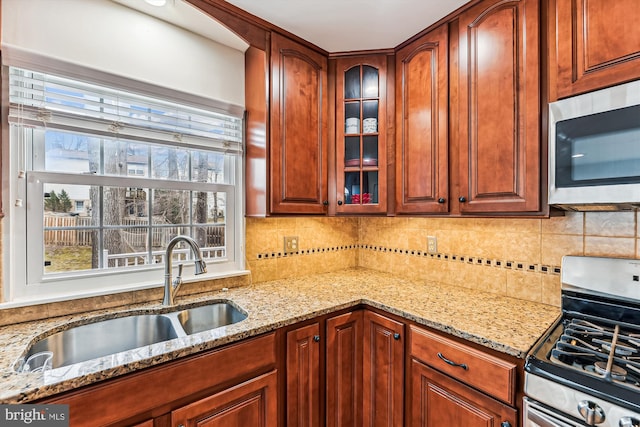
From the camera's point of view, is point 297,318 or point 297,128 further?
point 297,128

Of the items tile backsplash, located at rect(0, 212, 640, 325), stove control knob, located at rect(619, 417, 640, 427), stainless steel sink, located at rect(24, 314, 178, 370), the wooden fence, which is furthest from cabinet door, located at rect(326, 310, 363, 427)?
stove control knob, located at rect(619, 417, 640, 427)

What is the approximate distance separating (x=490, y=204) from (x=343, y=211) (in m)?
0.80

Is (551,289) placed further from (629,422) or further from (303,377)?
(303,377)

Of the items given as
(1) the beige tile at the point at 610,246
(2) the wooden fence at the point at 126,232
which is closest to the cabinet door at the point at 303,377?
(2) the wooden fence at the point at 126,232

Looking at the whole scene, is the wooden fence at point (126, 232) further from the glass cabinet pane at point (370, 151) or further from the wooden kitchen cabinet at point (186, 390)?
the glass cabinet pane at point (370, 151)

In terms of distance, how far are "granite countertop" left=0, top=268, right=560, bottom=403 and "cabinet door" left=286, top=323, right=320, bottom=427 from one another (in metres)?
0.09

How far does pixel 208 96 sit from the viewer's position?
1.66 metres

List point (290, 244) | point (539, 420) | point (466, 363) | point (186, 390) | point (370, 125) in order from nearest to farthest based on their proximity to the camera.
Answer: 1. point (539, 420)
2. point (186, 390)
3. point (466, 363)
4. point (370, 125)
5. point (290, 244)

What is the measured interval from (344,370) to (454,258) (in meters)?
0.90

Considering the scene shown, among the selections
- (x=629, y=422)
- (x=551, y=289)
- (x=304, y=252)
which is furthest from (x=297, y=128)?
(x=629, y=422)

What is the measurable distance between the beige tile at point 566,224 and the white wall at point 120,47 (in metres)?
1.74

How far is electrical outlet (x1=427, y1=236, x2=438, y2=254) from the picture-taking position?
6.21 feet

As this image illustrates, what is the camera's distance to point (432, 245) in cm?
191

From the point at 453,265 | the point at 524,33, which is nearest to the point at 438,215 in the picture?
the point at 453,265
